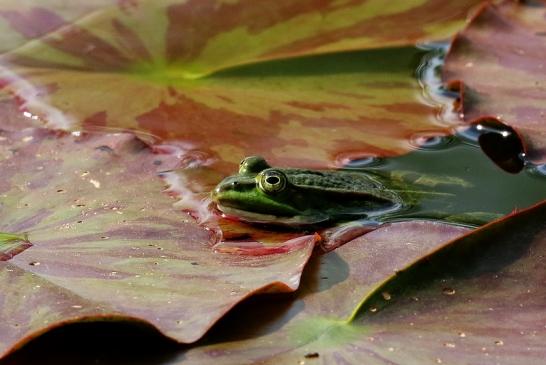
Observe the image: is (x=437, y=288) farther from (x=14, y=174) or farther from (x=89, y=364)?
(x=14, y=174)

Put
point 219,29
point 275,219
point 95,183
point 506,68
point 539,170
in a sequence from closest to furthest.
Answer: point 95,183, point 275,219, point 539,170, point 506,68, point 219,29

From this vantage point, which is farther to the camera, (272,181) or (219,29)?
(219,29)

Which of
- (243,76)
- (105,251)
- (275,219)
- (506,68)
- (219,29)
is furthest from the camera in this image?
(219,29)

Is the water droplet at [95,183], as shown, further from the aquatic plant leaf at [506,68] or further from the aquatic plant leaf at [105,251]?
the aquatic plant leaf at [506,68]

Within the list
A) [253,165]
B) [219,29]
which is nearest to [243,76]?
[219,29]

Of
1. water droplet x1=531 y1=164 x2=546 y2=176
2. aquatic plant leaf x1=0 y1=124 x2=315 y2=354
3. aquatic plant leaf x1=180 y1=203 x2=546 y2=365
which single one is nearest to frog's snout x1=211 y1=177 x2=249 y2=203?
aquatic plant leaf x1=0 y1=124 x2=315 y2=354

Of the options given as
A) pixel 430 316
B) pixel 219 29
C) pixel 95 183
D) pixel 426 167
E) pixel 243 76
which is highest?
pixel 219 29

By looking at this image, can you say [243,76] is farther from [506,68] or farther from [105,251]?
[105,251]

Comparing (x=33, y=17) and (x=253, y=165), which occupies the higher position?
(x=33, y=17)
